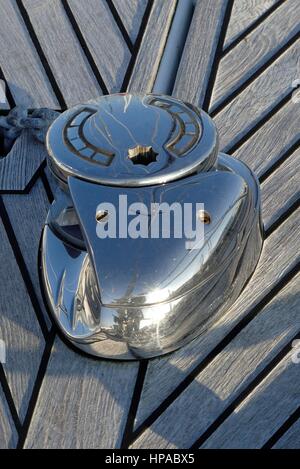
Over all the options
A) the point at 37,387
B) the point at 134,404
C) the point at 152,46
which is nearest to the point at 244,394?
the point at 134,404

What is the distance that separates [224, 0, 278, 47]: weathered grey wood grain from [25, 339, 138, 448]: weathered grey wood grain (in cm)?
75

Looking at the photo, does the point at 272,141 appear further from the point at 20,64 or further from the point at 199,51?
the point at 20,64

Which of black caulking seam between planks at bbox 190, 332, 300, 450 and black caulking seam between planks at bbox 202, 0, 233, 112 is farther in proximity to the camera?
black caulking seam between planks at bbox 202, 0, 233, 112

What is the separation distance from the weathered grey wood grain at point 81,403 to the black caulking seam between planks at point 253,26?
28.2 inches

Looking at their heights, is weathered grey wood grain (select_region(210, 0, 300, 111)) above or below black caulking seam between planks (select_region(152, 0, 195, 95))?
above

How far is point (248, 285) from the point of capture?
1086mm

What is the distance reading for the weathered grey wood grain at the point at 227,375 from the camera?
953 mm

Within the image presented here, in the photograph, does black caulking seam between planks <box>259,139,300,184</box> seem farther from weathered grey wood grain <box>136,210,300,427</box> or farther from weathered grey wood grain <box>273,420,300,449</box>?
weathered grey wood grain <box>273,420,300,449</box>

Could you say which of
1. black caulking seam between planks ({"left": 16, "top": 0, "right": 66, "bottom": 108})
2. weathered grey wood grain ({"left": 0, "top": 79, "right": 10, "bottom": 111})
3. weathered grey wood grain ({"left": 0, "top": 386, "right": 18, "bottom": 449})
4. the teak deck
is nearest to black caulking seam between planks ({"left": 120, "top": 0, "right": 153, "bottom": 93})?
the teak deck

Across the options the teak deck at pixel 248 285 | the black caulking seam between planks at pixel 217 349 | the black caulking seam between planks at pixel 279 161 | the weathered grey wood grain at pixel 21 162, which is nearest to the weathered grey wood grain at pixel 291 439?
A: the teak deck at pixel 248 285

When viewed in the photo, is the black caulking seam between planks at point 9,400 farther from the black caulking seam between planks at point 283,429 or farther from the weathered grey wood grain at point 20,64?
the weathered grey wood grain at point 20,64

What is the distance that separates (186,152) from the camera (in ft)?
2.96

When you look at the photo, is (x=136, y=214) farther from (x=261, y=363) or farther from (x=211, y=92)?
(x=211, y=92)

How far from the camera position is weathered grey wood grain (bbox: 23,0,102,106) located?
1363mm
